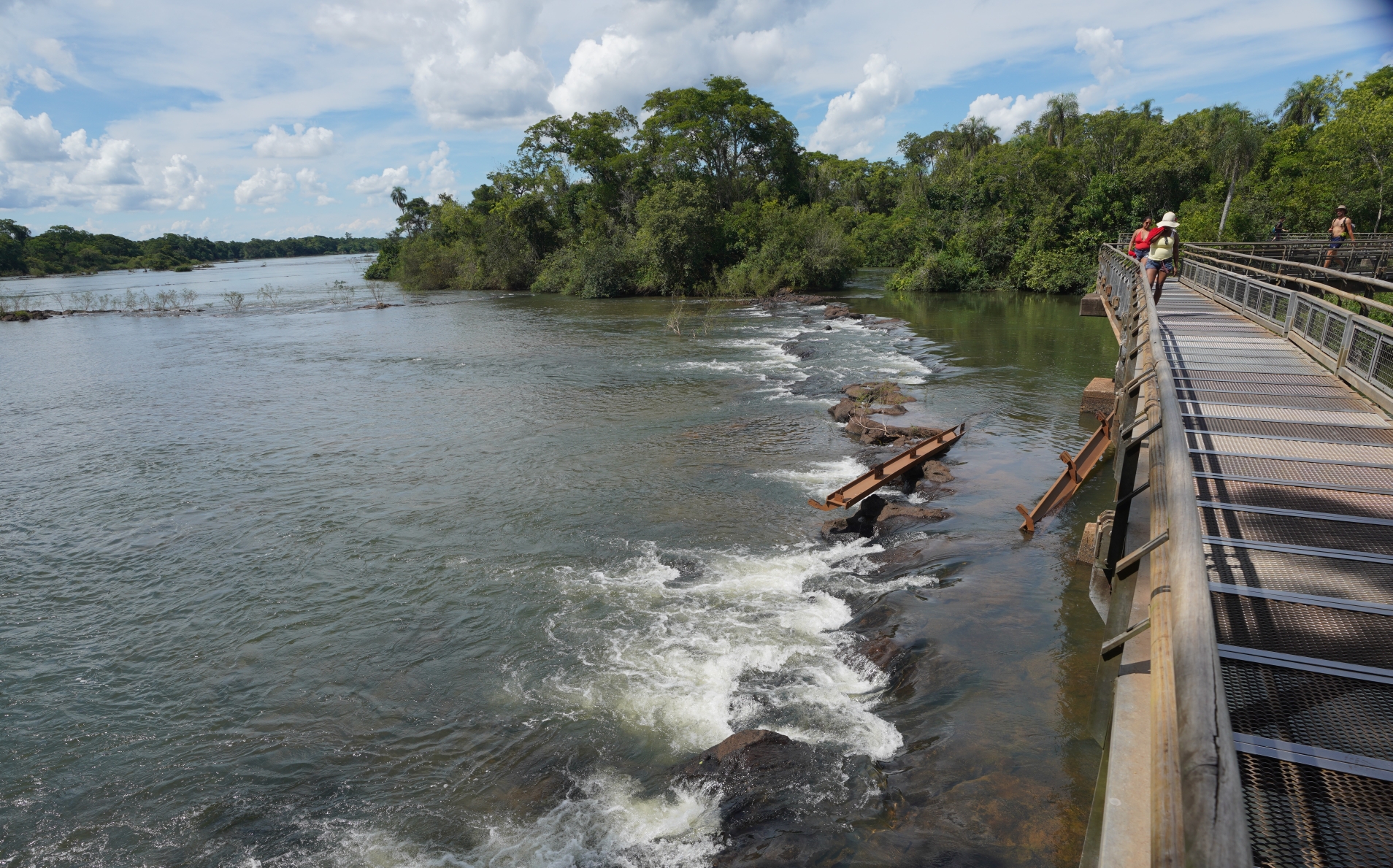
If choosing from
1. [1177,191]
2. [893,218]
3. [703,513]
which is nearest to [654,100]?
[893,218]

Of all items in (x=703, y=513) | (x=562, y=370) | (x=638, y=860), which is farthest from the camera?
(x=562, y=370)

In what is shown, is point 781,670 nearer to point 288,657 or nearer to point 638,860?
point 638,860

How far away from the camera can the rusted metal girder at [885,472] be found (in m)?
11.6

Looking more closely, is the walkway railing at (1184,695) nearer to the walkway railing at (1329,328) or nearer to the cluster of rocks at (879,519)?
the walkway railing at (1329,328)

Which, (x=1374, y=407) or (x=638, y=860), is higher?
(x=1374, y=407)

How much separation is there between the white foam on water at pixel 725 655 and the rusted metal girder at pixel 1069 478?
2.41 metres

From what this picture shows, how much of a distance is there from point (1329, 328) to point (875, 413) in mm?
8817

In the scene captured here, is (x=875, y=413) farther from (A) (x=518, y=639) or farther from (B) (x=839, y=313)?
(B) (x=839, y=313)

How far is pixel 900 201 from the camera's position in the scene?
246 ft

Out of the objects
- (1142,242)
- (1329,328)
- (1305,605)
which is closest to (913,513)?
(1329,328)

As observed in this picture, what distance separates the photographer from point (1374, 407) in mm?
7934

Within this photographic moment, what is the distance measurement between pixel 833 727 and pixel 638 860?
2183 mm

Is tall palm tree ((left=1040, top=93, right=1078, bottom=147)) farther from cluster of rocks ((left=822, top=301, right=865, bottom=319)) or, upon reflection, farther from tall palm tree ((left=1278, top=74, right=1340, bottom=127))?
cluster of rocks ((left=822, top=301, right=865, bottom=319))

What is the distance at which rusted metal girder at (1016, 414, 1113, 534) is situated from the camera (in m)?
10.5
